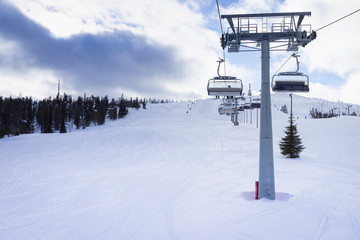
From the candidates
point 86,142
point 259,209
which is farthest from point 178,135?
point 259,209

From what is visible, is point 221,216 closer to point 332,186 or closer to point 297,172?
point 332,186

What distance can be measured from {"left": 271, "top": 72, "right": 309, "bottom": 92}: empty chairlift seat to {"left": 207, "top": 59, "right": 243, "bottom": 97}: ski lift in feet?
7.47

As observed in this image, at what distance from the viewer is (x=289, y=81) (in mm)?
9758

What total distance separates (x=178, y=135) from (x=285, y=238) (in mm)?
30719

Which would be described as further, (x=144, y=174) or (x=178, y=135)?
(x=178, y=135)

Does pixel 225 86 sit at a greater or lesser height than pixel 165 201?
greater

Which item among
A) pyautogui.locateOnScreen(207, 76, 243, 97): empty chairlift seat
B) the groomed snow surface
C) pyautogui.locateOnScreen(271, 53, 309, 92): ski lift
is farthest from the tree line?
pyautogui.locateOnScreen(271, 53, 309, 92): ski lift

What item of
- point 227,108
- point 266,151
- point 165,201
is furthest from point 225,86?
point 227,108

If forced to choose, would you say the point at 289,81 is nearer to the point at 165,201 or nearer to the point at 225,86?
the point at 225,86

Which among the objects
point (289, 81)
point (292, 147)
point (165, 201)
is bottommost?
point (165, 201)

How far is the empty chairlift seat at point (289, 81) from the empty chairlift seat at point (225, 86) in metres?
2.28

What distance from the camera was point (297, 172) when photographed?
588 inches

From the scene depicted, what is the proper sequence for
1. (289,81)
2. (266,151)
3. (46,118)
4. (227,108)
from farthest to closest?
(46,118), (227,108), (289,81), (266,151)

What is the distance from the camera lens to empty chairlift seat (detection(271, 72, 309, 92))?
32.0 feet
